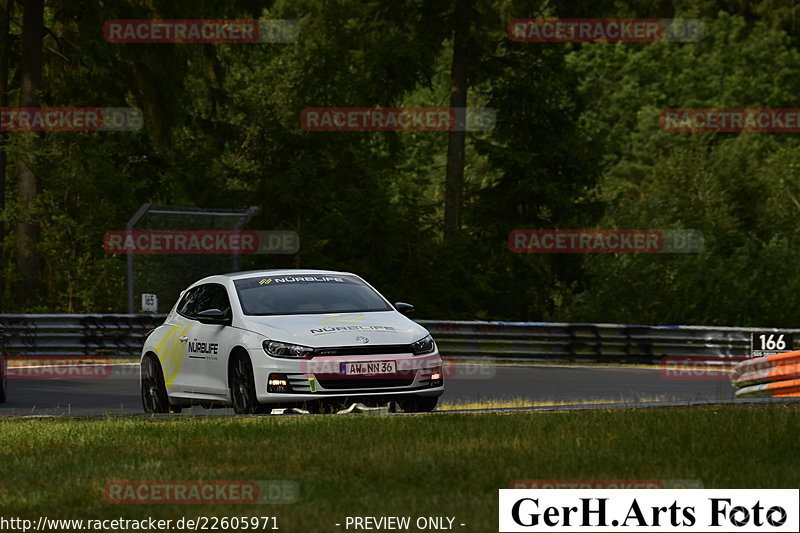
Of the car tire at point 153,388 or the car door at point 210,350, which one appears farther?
the car tire at point 153,388

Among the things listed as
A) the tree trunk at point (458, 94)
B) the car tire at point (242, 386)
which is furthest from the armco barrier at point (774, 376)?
the tree trunk at point (458, 94)

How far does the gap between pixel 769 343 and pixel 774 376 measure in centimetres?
1170

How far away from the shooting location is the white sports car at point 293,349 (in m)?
15.4

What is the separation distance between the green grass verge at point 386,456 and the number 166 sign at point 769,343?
45.3 feet

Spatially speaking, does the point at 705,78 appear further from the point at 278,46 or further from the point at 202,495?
the point at 202,495

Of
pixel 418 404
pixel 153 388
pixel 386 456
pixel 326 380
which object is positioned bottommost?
pixel 386 456

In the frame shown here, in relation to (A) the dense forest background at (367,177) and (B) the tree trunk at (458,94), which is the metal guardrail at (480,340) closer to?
(A) the dense forest background at (367,177)

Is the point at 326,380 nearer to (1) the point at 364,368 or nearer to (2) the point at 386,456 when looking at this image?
(1) the point at 364,368

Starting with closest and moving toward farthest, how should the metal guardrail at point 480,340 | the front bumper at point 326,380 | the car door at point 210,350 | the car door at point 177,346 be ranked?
the front bumper at point 326,380 → the car door at point 210,350 → the car door at point 177,346 → the metal guardrail at point 480,340

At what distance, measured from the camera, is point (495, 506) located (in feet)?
30.2

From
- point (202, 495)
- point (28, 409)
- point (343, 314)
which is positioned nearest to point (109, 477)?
point (202, 495)

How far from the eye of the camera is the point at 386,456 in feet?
38.1

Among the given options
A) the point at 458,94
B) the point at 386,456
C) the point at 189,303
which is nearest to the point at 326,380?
the point at 189,303

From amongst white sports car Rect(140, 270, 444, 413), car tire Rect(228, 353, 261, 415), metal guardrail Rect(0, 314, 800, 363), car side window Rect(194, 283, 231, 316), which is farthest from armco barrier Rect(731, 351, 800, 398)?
metal guardrail Rect(0, 314, 800, 363)
